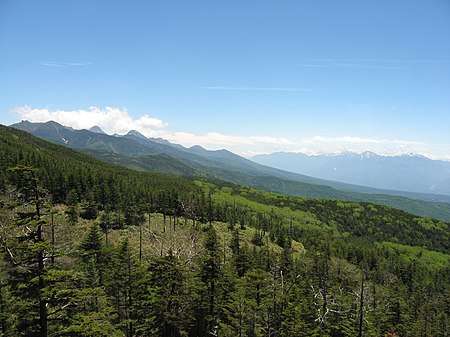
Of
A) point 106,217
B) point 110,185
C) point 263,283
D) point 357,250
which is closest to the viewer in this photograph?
point 263,283

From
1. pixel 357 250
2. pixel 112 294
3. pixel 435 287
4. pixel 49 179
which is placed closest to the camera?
pixel 112 294

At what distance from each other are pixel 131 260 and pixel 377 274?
118m

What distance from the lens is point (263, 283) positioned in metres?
34.4

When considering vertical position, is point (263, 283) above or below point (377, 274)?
above

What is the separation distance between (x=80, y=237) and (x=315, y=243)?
402 feet

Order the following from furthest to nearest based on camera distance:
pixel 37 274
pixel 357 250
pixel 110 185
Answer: pixel 357 250 < pixel 110 185 < pixel 37 274

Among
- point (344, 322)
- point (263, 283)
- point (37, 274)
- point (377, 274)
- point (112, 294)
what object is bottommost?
point (377, 274)

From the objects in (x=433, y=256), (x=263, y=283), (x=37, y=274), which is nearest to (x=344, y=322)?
(x=263, y=283)

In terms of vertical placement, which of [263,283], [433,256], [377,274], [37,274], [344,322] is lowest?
[433,256]

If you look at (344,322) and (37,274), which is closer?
(37,274)

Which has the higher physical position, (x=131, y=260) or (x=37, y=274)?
(x=37, y=274)

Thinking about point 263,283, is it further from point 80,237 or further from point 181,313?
point 80,237

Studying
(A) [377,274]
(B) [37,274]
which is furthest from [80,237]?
(A) [377,274]

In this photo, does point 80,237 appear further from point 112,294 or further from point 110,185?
point 110,185
